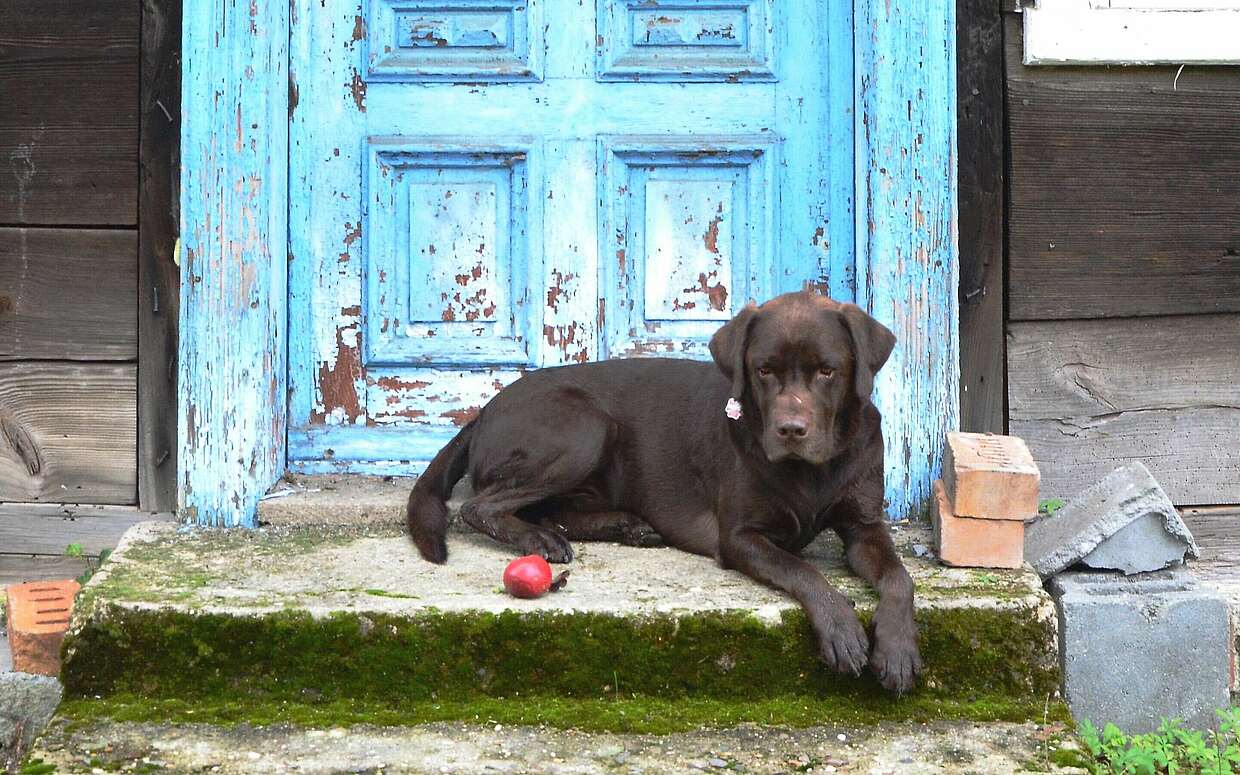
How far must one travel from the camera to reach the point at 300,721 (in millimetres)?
3098

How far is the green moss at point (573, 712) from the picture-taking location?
3.10m

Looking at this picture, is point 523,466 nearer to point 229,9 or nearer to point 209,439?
point 209,439

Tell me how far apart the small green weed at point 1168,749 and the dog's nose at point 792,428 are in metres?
0.98

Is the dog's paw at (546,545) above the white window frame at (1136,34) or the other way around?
the other way around

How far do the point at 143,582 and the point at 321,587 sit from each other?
0.46 metres

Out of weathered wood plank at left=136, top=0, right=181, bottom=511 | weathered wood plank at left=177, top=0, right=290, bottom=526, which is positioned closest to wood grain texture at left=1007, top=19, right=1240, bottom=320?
weathered wood plank at left=177, top=0, right=290, bottom=526

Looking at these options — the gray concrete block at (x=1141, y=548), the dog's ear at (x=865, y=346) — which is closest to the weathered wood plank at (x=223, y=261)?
the dog's ear at (x=865, y=346)

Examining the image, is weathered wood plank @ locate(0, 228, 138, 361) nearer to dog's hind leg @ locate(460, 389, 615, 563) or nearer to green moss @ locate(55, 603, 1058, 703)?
dog's hind leg @ locate(460, 389, 615, 563)

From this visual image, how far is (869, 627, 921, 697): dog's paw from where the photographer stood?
3.08m

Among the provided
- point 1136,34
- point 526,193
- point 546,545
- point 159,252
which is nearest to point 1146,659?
point 546,545

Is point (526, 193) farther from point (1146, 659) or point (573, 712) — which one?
point (1146, 659)

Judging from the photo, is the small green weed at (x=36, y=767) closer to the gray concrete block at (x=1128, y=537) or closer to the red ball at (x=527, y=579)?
the red ball at (x=527, y=579)

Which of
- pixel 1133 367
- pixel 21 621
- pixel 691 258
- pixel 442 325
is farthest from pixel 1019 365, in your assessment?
pixel 21 621

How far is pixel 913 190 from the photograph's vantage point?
4.11m
